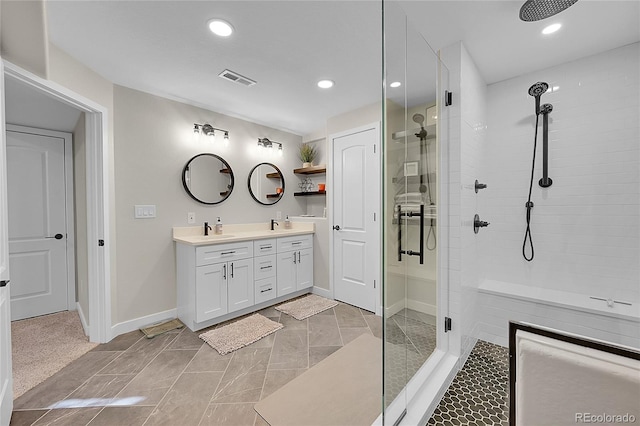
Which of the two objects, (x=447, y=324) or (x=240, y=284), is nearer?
(x=447, y=324)

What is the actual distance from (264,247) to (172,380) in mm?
1512

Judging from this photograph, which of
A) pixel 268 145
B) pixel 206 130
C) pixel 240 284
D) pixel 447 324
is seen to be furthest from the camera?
pixel 268 145

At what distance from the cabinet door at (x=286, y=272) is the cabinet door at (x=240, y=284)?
385mm

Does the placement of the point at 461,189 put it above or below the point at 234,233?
above

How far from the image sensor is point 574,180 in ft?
7.18

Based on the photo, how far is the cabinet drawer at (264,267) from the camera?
9.88 feet

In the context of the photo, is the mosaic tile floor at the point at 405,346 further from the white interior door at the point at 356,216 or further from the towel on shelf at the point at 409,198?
the white interior door at the point at 356,216

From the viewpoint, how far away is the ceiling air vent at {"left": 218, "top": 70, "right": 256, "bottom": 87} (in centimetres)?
227

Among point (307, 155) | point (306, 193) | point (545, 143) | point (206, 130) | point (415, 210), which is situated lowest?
point (415, 210)

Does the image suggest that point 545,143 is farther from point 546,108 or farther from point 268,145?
point 268,145

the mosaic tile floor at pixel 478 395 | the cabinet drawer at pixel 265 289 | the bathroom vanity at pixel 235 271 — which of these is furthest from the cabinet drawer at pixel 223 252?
the mosaic tile floor at pixel 478 395

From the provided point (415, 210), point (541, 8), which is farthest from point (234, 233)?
point (541, 8)

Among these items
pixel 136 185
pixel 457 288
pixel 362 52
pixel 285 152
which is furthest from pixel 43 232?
pixel 457 288

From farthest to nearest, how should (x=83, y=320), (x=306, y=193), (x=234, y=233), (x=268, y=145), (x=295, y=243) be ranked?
(x=306, y=193) < (x=268, y=145) < (x=295, y=243) < (x=234, y=233) < (x=83, y=320)
